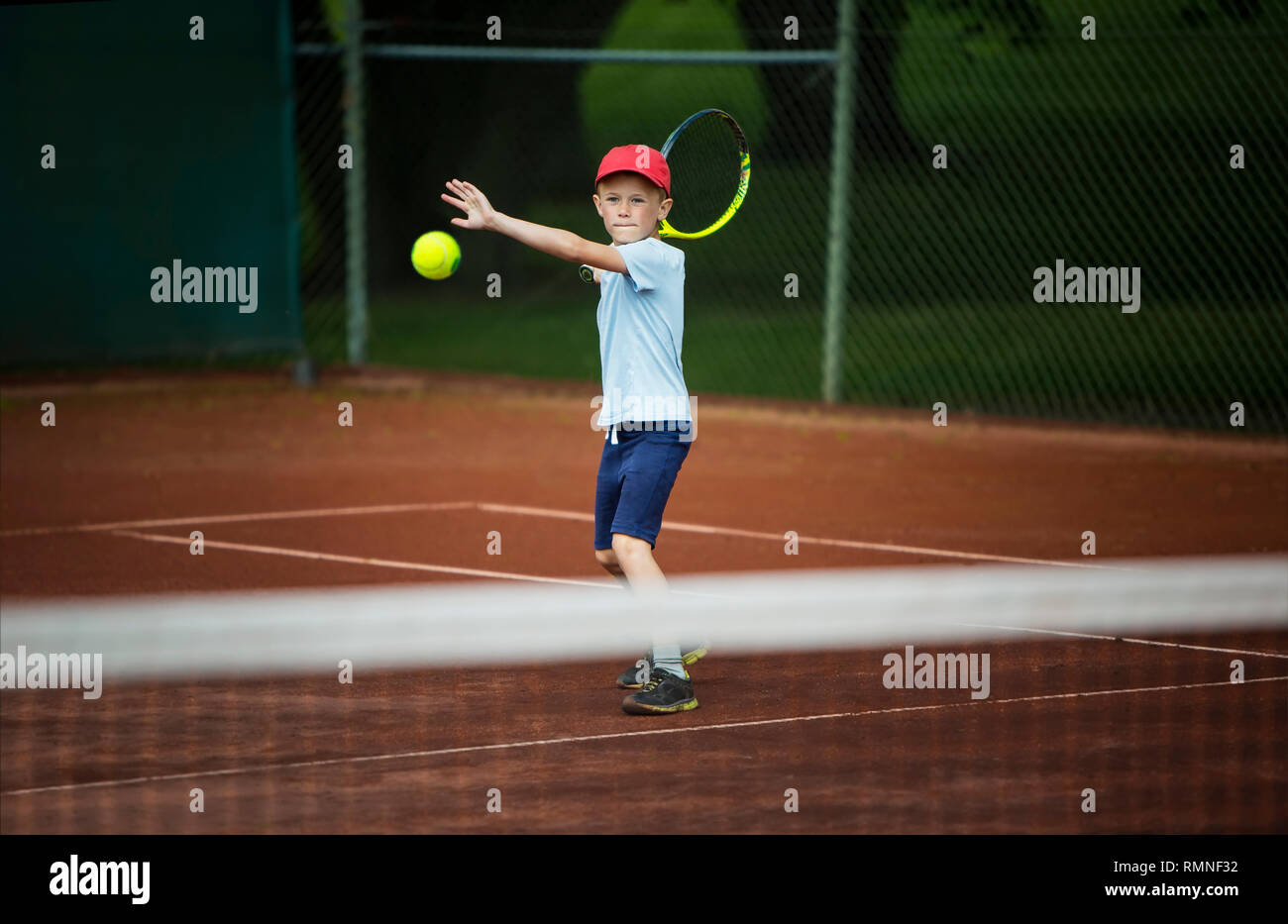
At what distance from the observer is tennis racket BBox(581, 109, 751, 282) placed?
22.8 feet

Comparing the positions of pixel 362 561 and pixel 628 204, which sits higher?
pixel 628 204

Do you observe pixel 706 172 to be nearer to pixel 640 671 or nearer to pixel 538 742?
Result: pixel 640 671

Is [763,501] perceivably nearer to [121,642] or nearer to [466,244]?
[121,642]

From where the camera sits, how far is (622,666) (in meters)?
6.48

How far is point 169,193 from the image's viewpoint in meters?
15.4

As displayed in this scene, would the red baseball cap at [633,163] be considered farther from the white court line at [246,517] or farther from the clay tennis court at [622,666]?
the white court line at [246,517]

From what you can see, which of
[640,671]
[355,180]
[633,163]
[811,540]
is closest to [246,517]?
[811,540]

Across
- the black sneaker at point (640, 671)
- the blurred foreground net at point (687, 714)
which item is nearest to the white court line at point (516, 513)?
the blurred foreground net at point (687, 714)

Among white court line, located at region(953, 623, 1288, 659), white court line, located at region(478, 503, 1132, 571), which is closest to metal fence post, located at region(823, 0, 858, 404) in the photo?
white court line, located at region(478, 503, 1132, 571)

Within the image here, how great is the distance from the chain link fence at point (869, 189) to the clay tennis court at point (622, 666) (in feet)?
9.18

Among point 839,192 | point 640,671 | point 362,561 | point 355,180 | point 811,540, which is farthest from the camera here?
point 355,180

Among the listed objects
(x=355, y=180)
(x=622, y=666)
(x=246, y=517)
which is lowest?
(x=622, y=666)

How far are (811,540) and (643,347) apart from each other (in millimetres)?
3189

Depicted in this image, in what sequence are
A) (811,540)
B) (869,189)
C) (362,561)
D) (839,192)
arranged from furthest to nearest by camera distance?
1. (869,189)
2. (839,192)
3. (811,540)
4. (362,561)
